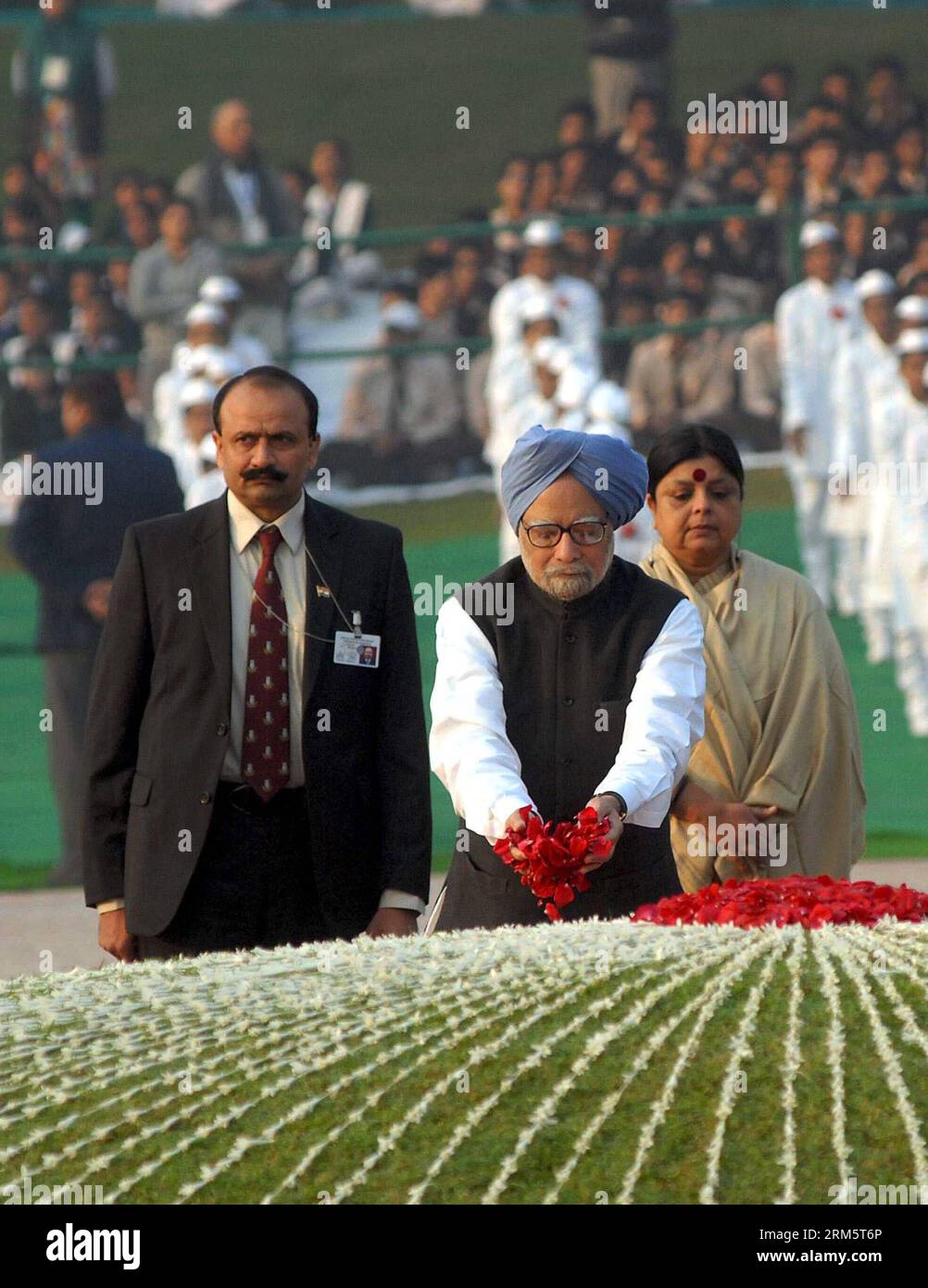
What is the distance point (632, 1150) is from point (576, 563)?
4.06 feet

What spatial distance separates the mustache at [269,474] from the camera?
3.83m

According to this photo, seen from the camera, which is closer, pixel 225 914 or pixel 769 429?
pixel 225 914

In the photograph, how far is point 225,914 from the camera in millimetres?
3779

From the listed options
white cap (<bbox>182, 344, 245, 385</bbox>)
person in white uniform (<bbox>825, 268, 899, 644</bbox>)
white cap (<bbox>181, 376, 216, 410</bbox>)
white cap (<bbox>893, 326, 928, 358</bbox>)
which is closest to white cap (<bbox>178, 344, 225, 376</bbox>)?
white cap (<bbox>182, 344, 245, 385</bbox>)

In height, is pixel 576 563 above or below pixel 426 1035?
above

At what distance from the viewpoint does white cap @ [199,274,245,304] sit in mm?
10945

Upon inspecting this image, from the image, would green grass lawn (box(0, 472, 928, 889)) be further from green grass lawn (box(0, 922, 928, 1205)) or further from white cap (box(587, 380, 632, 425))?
green grass lawn (box(0, 922, 928, 1205))

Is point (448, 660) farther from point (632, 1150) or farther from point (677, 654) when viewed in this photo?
point (632, 1150)

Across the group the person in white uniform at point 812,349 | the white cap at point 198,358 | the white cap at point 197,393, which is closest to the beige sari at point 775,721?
the white cap at point 197,393

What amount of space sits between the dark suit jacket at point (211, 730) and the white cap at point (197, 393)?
19.3 feet

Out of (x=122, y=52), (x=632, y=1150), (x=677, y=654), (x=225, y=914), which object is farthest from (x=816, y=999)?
(x=122, y=52)

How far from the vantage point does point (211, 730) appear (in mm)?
3748
